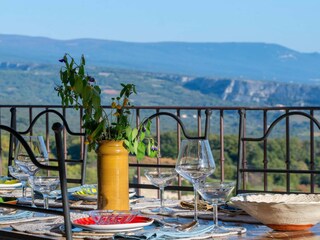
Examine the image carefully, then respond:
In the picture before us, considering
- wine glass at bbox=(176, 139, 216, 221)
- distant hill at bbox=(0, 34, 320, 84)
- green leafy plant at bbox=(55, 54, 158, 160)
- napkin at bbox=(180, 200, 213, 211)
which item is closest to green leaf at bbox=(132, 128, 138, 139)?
green leafy plant at bbox=(55, 54, 158, 160)

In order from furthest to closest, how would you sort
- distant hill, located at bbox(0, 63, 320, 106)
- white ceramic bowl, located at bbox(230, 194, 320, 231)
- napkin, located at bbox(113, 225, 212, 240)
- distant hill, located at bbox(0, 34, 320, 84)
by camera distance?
1. distant hill, located at bbox(0, 34, 320, 84)
2. distant hill, located at bbox(0, 63, 320, 106)
3. white ceramic bowl, located at bbox(230, 194, 320, 231)
4. napkin, located at bbox(113, 225, 212, 240)

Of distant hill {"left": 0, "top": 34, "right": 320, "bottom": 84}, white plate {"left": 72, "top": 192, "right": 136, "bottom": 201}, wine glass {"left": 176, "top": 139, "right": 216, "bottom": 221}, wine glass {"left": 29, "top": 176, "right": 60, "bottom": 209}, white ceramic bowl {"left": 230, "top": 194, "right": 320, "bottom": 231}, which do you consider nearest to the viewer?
white ceramic bowl {"left": 230, "top": 194, "right": 320, "bottom": 231}

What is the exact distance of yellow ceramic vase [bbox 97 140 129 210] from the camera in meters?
2.49

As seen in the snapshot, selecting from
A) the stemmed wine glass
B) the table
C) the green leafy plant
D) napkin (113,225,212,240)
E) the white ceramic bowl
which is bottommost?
the table

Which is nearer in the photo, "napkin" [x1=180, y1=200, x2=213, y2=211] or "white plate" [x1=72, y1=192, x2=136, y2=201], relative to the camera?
"napkin" [x1=180, y1=200, x2=213, y2=211]

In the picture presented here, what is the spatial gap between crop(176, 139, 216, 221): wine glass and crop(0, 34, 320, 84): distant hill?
30647 mm

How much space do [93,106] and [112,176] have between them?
214mm

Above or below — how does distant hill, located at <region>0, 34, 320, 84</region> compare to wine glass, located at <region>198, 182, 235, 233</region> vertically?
above

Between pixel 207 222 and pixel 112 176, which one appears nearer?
pixel 207 222

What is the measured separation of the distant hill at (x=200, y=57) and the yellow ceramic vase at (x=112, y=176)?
3056cm

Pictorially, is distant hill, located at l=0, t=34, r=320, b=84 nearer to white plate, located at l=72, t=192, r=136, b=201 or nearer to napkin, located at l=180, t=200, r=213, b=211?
white plate, located at l=72, t=192, r=136, b=201

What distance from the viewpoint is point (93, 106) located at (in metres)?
2.45

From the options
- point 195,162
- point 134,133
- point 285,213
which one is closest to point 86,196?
point 134,133

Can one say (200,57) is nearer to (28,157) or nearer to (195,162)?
(28,157)
